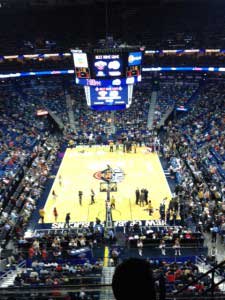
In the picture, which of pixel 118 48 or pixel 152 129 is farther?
pixel 152 129

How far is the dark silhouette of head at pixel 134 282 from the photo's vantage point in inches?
87.7

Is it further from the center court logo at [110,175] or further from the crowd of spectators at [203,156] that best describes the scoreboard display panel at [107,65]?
the crowd of spectators at [203,156]

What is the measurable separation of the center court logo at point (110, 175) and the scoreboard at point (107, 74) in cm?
707

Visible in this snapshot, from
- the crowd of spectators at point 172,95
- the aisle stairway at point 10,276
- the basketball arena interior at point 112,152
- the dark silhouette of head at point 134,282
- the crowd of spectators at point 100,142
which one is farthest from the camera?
the crowd of spectators at point 172,95

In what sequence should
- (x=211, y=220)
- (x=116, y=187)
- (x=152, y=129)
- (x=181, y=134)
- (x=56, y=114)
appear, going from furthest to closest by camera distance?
(x=56, y=114) → (x=152, y=129) → (x=181, y=134) → (x=116, y=187) → (x=211, y=220)

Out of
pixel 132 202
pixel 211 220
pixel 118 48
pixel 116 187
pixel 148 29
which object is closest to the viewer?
pixel 211 220

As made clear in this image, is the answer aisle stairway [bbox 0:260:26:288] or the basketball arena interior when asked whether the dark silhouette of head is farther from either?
aisle stairway [bbox 0:260:26:288]

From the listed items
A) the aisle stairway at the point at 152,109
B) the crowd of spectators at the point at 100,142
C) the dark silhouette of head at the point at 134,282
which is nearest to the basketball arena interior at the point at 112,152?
the dark silhouette of head at the point at 134,282

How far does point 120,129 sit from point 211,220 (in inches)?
854

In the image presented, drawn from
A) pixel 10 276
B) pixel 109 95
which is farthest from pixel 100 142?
pixel 10 276

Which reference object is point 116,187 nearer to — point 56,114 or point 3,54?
point 56,114

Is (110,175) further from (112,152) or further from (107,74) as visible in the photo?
(107,74)

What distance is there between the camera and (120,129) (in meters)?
41.2

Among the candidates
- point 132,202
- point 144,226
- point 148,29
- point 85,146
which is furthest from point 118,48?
point 148,29
